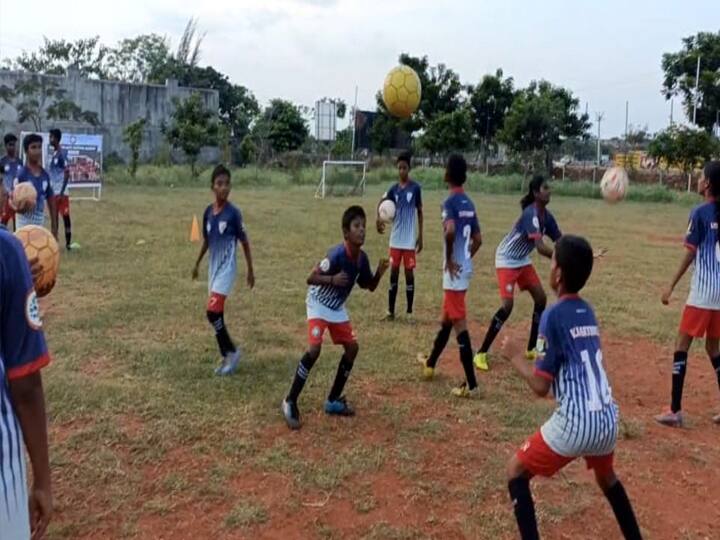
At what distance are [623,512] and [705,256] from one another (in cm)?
294

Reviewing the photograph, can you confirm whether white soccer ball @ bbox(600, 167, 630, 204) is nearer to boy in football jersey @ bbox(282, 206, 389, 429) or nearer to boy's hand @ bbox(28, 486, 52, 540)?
boy in football jersey @ bbox(282, 206, 389, 429)

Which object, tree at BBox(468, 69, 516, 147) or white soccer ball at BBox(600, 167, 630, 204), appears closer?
white soccer ball at BBox(600, 167, 630, 204)

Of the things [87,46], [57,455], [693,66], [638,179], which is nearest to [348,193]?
[638,179]

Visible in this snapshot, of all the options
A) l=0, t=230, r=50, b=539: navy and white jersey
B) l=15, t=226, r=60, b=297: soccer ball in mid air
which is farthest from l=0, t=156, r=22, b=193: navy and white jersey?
l=0, t=230, r=50, b=539: navy and white jersey

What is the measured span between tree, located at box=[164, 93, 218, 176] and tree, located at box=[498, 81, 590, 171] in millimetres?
14139

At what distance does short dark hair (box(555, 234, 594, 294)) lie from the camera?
392 cm

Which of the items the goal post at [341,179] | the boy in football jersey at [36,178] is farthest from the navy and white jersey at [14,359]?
the goal post at [341,179]

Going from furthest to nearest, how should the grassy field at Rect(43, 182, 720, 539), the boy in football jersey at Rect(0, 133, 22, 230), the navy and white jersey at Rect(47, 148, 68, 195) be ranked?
the navy and white jersey at Rect(47, 148, 68, 195), the boy in football jersey at Rect(0, 133, 22, 230), the grassy field at Rect(43, 182, 720, 539)

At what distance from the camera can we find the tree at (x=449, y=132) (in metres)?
38.4

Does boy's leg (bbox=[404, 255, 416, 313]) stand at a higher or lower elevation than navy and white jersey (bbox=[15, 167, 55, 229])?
lower

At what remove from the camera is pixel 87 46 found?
2124 inches

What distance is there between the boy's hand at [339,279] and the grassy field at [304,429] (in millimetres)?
1101

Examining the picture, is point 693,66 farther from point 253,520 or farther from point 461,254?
point 253,520

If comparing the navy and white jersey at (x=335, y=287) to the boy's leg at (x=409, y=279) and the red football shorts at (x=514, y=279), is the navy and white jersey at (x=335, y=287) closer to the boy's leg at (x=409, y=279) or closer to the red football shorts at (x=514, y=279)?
the red football shorts at (x=514, y=279)
